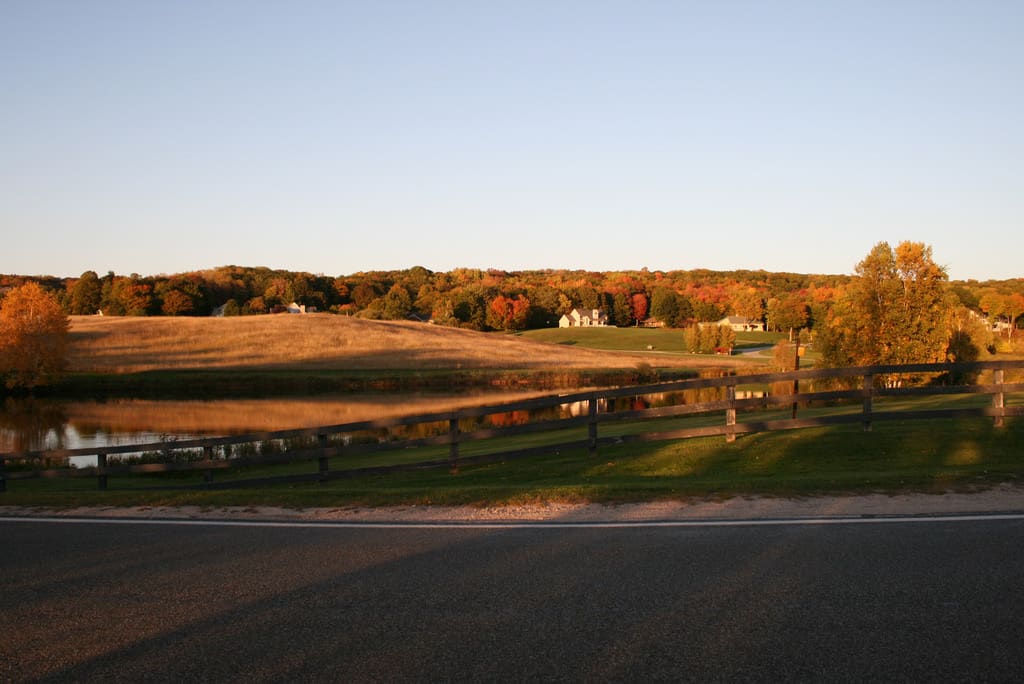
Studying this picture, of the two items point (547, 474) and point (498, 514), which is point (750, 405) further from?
point (498, 514)

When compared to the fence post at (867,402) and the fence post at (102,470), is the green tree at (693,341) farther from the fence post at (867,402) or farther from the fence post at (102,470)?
the fence post at (102,470)

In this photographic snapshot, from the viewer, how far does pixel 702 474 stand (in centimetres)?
1313

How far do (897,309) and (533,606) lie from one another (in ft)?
148

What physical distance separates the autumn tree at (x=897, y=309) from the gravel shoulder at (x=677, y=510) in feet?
126

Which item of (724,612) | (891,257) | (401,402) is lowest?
(401,402)

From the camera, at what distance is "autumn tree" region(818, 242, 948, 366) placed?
4478 cm

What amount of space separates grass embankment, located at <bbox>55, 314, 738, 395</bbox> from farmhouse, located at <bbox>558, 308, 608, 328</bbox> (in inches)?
2384

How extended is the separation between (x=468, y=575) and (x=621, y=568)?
4.40 ft

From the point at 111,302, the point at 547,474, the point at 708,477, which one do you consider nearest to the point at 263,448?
the point at 547,474

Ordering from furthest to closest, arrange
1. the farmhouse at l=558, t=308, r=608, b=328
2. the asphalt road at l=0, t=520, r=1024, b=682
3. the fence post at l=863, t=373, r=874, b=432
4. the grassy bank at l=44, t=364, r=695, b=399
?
the farmhouse at l=558, t=308, r=608, b=328
the grassy bank at l=44, t=364, r=695, b=399
the fence post at l=863, t=373, r=874, b=432
the asphalt road at l=0, t=520, r=1024, b=682

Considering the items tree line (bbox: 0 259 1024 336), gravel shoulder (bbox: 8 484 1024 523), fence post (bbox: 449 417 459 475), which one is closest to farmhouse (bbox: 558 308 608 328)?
tree line (bbox: 0 259 1024 336)

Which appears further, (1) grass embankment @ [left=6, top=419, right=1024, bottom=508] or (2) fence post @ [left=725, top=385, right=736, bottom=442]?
(2) fence post @ [left=725, top=385, right=736, bottom=442]

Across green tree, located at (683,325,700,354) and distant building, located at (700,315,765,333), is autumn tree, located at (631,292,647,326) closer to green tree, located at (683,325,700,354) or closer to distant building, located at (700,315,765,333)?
distant building, located at (700,315,765,333)

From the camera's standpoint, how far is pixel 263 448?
30.4m
